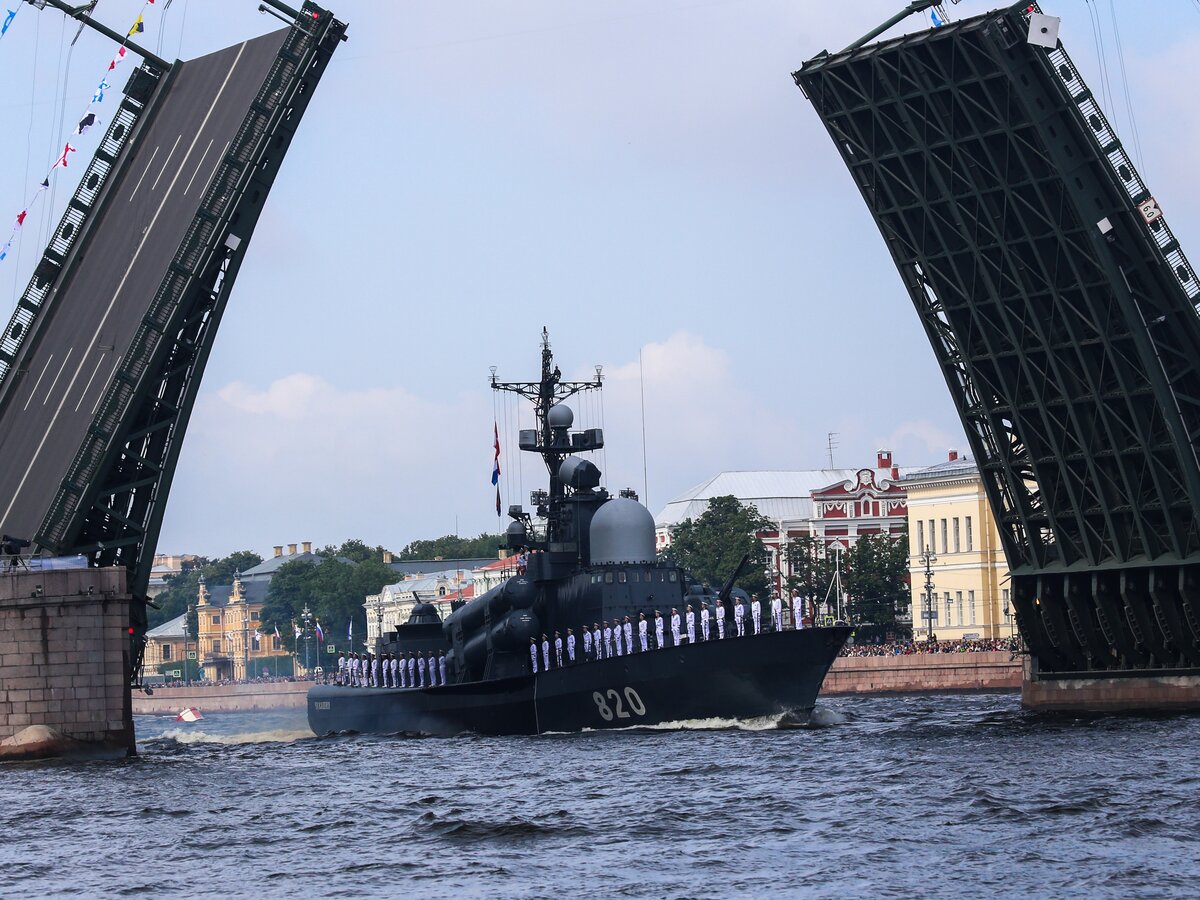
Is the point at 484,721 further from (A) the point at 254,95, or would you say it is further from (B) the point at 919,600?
(B) the point at 919,600

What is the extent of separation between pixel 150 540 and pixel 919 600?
49.1 m

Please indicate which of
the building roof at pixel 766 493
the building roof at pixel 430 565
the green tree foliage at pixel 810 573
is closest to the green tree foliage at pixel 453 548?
the building roof at pixel 430 565

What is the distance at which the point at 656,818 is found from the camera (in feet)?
85.7

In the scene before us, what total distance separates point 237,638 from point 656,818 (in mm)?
141883

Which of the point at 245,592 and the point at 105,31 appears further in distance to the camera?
the point at 245,592

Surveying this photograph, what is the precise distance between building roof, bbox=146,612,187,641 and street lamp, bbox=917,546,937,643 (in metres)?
97.9

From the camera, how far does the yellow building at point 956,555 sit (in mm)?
79562

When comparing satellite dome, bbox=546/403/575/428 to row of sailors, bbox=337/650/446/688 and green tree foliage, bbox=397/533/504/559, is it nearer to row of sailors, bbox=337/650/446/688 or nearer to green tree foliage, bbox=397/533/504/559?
row of sailors, bbox=337/650/446/688

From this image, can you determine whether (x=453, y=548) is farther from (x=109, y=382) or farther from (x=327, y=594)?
(x=109, y=382)

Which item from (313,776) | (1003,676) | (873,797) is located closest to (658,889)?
(873,797)

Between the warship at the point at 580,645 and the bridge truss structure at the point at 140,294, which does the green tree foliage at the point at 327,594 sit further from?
the bridge truss structure at the point at 140,294

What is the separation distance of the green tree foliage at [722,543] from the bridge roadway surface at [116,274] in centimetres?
5281

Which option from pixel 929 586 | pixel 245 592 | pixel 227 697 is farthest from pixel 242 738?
pixel 245 592

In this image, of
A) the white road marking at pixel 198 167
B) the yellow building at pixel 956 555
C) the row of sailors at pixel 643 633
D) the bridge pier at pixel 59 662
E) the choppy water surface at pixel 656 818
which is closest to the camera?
the choppy water surface at pixel 656 818
